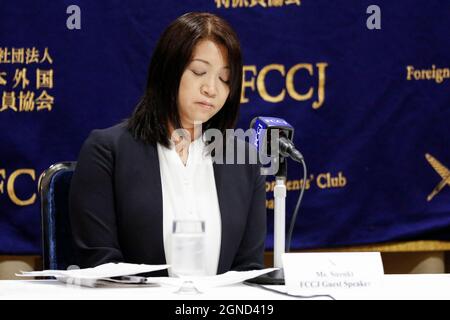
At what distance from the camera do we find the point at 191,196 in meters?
1.73

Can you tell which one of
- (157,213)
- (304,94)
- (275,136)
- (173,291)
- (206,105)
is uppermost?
(304,94)

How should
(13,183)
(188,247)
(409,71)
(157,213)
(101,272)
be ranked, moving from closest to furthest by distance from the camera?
(188,247)
(101,272)
(157,213)
(13,183)
(409,71)

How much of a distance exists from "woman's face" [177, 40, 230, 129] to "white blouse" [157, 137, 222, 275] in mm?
131

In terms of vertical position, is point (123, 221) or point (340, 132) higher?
point (340, 132)

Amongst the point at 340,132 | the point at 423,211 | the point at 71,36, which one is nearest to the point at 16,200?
the point at 71,36

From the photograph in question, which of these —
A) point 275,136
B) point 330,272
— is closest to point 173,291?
point 330,272

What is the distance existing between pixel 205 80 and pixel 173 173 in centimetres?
26

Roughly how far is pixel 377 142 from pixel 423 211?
1.06 ft

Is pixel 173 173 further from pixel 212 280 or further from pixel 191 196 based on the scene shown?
pixel 212 280

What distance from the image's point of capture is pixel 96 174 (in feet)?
5.54

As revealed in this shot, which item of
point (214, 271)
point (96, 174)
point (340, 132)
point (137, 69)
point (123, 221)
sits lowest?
point (214, 271)

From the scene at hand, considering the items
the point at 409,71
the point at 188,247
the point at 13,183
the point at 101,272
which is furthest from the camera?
the point at 409,71

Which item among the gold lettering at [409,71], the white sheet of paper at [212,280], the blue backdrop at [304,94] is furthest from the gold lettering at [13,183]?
the gold lettering at [409,71]
